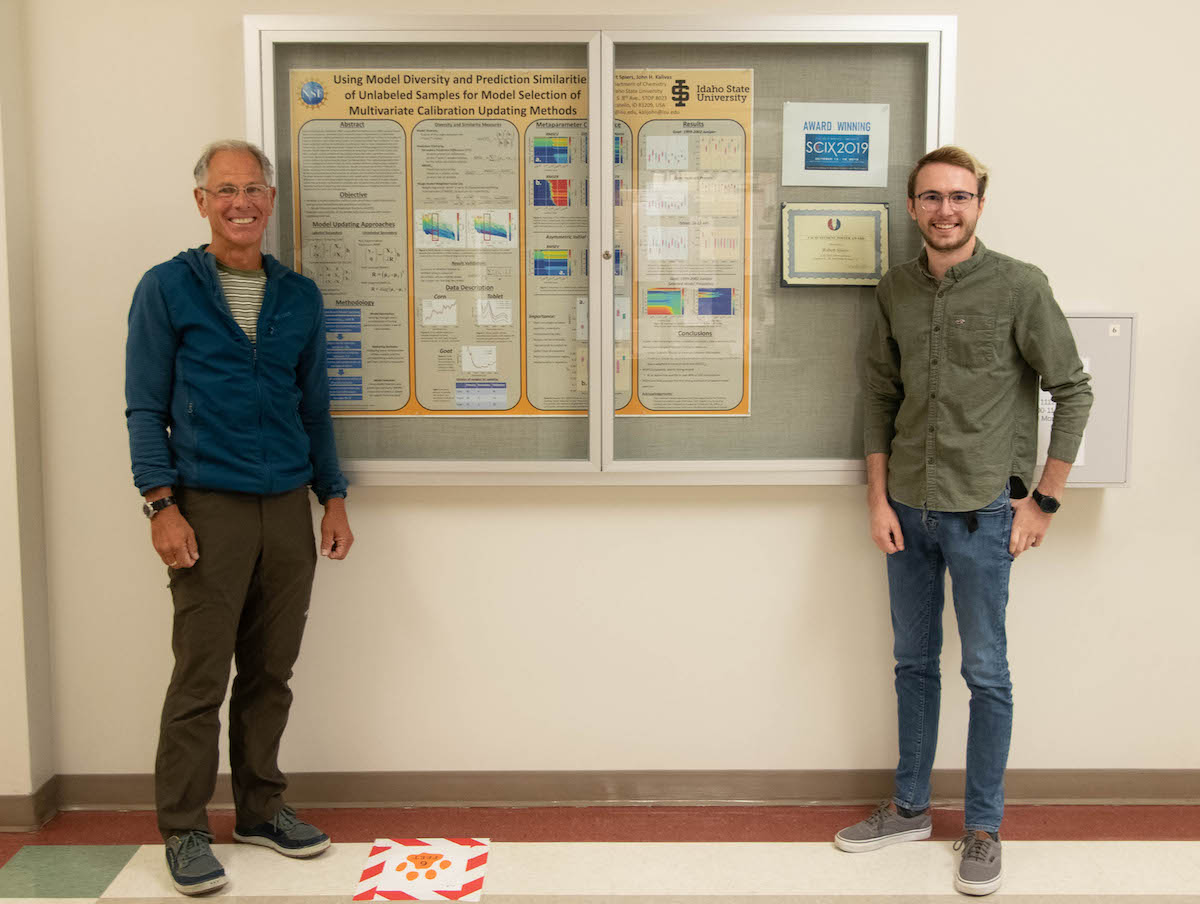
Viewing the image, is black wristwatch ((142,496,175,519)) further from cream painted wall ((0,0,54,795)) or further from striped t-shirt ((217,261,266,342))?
cream painted wall ((0,0,54,795))

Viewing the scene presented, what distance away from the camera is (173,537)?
2199mm

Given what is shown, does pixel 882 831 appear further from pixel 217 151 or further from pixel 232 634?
pixel 217 151

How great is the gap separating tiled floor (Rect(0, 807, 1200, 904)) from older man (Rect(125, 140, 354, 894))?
167 millimetres

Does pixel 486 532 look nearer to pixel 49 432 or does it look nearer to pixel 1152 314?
pixel 49 432

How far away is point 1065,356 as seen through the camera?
88.9 inches

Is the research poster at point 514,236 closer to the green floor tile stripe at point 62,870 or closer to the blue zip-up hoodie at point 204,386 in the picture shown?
the blue zip-up hoodie at point 204,386

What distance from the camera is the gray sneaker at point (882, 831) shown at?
8.15ft

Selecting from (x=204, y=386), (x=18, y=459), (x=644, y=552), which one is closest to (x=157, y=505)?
(x=204, y=386)

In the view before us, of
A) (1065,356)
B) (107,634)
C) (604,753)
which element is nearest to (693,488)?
(604,753)

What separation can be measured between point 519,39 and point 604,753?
198 centimetres

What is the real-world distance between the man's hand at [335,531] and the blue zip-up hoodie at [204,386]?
0.18 meters

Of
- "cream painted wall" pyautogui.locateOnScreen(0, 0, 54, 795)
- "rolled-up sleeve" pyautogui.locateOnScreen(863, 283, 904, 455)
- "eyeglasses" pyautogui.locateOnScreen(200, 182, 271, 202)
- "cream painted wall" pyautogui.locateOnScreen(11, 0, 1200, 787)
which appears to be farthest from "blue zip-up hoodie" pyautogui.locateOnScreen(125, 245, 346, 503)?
"rolled-up sleeve" pyautogui.locateOnScreen(863, 283, 904, 455)

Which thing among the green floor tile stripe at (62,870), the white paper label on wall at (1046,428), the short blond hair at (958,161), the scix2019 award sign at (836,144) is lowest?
the green floor tile stripe at (62,870)

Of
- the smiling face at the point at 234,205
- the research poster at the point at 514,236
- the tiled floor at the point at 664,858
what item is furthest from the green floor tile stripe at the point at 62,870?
the smiling face at the point at 234,205
